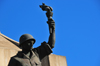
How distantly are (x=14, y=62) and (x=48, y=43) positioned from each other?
1199 millimetres

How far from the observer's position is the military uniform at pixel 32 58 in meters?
7.60

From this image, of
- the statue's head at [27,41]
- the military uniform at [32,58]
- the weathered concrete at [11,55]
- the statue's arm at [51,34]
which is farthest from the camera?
the weathered concrete at [11,55]

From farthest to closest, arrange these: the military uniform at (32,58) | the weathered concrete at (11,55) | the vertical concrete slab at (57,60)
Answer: the vertical concrete slab at (57,60), the weathered concrete at (11,55), the military uniform at (32,58)

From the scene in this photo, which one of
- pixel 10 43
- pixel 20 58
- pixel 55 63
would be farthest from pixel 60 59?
pixel 20 58

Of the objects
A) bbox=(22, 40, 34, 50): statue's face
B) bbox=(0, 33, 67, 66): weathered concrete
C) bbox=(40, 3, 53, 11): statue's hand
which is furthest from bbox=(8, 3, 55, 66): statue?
bbox=(0, 33, 67, 66): weathered concrete

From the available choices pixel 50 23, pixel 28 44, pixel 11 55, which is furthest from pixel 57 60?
pixel 28 44

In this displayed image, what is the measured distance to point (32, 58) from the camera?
780cm

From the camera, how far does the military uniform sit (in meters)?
7.60

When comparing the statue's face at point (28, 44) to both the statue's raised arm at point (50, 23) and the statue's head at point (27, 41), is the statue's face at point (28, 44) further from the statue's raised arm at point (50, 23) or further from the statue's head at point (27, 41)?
the statue's raised arm at point (50, 23)

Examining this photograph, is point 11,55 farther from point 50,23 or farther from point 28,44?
point 28,44

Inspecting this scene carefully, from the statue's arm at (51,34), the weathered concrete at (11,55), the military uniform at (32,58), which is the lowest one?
the military uniform at (32,58)

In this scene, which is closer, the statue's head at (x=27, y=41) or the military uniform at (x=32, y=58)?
the military uniform at (x=32, y=58)

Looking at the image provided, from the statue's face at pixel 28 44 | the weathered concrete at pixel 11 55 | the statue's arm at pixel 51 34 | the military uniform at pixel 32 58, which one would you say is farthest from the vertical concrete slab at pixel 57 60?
the statue's face at pixel 28 44

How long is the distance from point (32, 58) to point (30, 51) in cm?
21
